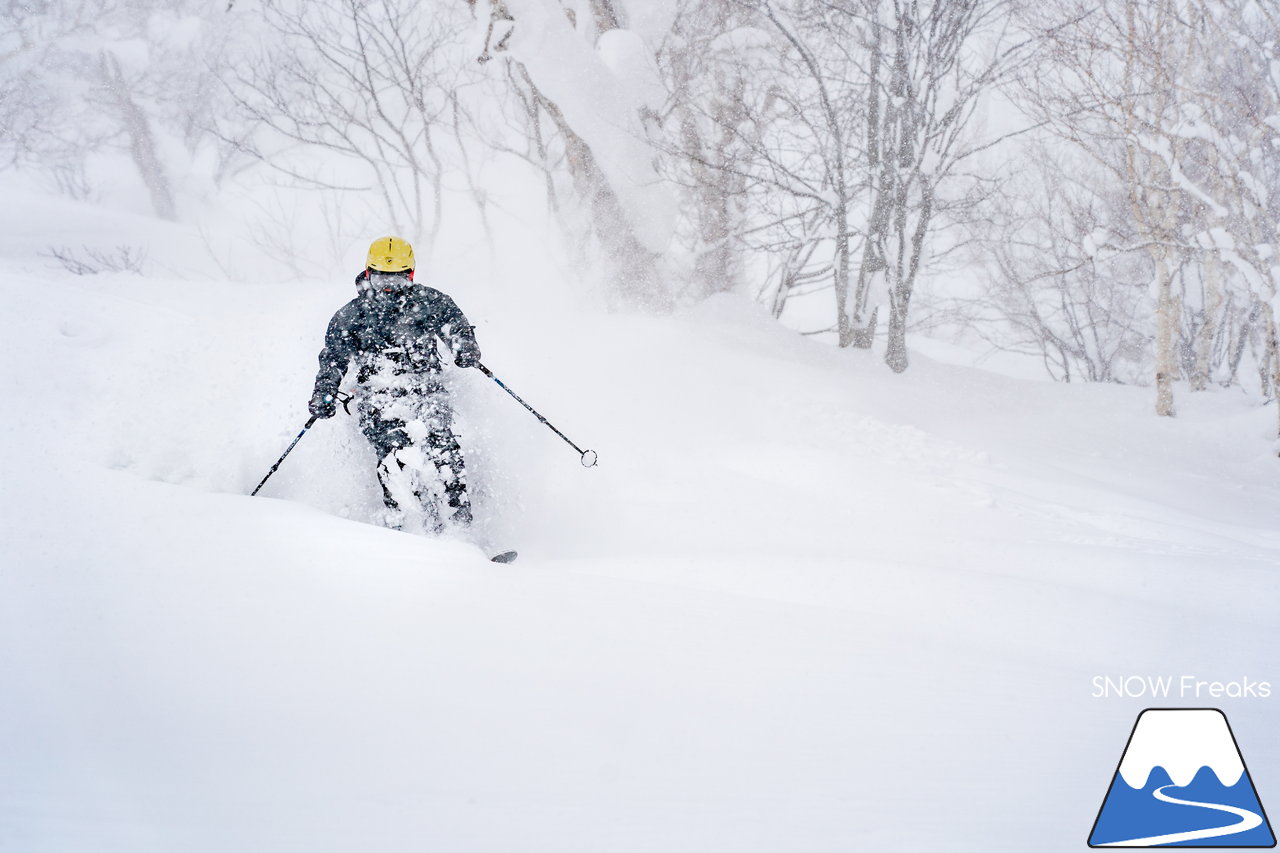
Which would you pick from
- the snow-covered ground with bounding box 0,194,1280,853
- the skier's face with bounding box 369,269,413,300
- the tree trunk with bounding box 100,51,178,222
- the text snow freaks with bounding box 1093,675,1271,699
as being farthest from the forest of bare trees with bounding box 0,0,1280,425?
the skier's face with bounding box 369,269,413,300

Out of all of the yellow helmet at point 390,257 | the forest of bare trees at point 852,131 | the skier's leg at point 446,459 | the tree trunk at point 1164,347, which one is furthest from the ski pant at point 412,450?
the tree trunk at point 1164,347

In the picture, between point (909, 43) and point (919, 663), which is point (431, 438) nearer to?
point (919, 663)

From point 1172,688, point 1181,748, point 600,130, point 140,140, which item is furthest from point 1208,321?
point 140,140

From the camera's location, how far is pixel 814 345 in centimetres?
835

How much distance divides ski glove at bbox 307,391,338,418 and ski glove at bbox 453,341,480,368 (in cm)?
75

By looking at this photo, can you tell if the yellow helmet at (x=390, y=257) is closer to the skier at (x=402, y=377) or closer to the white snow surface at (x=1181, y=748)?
the skier at (x=402, y=377)

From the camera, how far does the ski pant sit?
3.85 m

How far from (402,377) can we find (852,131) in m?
7.57

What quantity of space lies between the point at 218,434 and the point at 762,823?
440 centimetres

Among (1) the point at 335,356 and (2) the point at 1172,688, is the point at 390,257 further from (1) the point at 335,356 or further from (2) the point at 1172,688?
(2) the point at 1172,688

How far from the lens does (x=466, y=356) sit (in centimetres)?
392

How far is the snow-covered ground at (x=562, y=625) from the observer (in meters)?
1.40

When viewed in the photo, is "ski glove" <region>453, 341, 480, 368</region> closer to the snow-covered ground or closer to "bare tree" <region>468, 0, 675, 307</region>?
the snow-covered ground

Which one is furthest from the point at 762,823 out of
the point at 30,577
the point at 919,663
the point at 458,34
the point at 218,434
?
the point at 458,34
